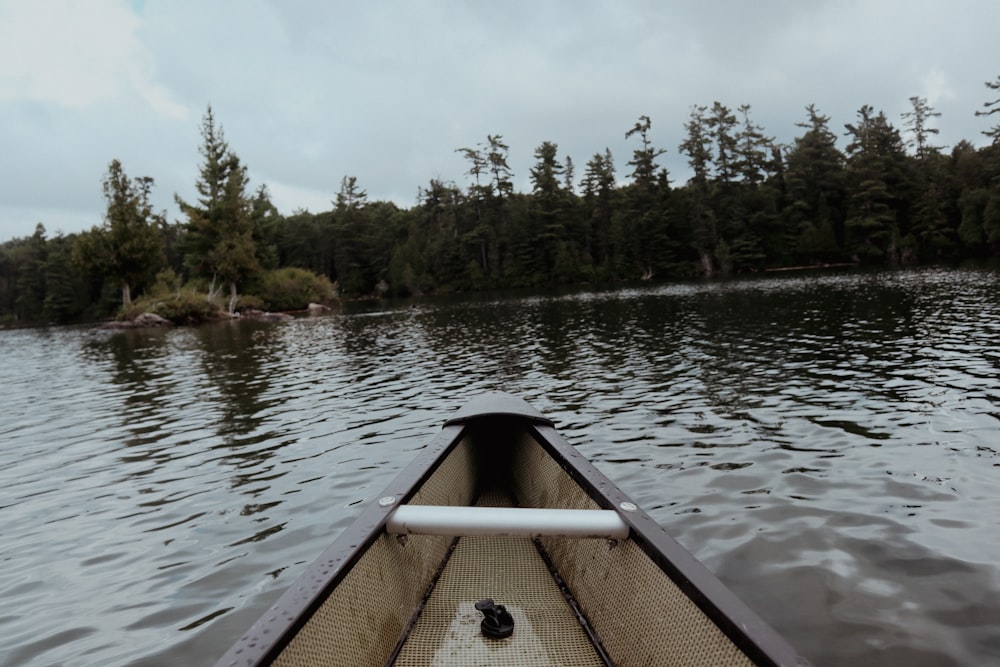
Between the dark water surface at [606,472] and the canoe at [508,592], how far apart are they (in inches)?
52.6

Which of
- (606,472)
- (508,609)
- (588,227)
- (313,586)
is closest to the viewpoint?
(313,586)

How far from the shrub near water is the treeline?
78 cm

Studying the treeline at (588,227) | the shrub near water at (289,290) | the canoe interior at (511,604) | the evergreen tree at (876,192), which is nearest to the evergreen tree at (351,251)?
the treeline at (588,227)

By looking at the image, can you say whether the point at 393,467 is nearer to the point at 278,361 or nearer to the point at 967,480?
the point at 967,480

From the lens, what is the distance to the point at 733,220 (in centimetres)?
6906

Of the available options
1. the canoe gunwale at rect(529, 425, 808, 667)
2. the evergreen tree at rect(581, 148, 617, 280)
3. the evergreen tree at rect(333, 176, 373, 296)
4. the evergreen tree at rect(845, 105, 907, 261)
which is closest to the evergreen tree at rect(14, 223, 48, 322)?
the evergreen tree at rect(333, 176, 373, 296)

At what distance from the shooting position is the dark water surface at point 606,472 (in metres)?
3.57

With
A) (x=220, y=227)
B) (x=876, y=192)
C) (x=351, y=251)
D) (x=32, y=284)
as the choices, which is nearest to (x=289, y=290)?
(x=220, y=227)

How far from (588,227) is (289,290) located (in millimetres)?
45292

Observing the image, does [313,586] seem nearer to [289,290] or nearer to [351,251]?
[289,290]

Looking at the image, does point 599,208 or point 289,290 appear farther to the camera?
point 599,208

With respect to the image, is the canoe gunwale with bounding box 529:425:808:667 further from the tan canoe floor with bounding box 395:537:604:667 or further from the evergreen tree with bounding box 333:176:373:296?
the evergreen tree with bounding box 333:176:373:296

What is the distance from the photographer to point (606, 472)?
20.0 ft

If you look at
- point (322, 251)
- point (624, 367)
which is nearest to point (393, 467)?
point (624, 367)
